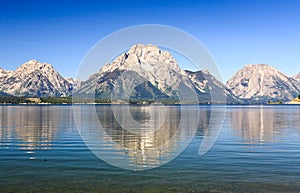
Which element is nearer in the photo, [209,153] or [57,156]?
[57,156]

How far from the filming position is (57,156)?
1880 inches

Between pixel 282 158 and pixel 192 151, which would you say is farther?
pixel 192 151

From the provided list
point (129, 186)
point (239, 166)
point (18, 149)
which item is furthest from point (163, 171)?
point (18, 149)

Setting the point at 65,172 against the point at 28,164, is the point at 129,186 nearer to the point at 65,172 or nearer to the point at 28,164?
the point at 65,172

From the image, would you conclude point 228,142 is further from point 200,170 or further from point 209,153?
point 200,170

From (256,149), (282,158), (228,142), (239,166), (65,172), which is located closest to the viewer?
(65,172)

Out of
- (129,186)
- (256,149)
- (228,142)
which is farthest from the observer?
(228,142)

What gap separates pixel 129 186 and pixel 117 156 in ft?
54.3

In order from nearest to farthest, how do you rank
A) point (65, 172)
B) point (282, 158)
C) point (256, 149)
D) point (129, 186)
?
1. point (129, 186)
2. point (65, 172)
3. point (282, 158)
4. point (256, 149)

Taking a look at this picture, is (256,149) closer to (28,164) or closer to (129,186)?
(129,186)

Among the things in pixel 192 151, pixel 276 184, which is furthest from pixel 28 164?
pixel 276 184

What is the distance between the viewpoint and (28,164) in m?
41.9

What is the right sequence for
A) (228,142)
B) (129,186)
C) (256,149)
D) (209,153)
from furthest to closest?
(228,142) → (256,149) → (209,153) → (129,186)

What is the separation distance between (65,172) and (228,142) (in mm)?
36717
